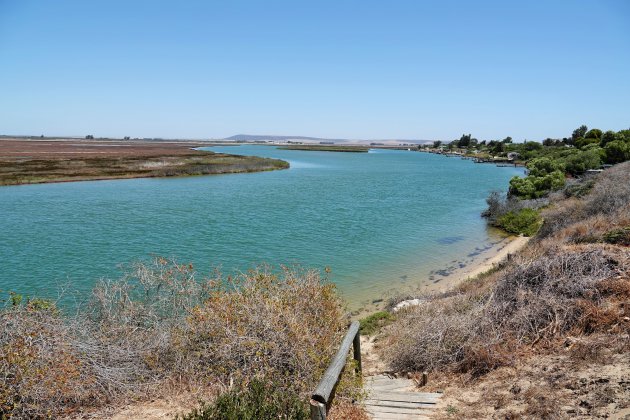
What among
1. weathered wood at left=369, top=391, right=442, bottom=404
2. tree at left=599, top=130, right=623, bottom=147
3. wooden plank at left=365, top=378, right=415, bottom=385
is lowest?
wooden plank at left=365, top=378, right=415, bottom=385

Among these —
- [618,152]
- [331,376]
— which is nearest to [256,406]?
[331,376]

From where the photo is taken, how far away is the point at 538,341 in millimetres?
7926

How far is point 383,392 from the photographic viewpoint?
7.66 meters

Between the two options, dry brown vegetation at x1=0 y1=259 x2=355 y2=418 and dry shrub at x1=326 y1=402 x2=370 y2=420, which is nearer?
dry shrub at x1=326 y1=402 x2=370 y2=420

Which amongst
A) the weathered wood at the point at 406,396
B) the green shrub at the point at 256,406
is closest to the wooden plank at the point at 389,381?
the weathered wood at the point at 406,396

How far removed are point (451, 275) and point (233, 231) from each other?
1458 cm

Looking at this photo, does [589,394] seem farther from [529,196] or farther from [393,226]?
[529,196]

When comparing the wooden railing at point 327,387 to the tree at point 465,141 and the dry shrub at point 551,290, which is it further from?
the tree at point 465,141

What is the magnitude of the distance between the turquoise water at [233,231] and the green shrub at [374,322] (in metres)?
3.39

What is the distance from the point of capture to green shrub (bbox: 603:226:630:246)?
10.7 metres

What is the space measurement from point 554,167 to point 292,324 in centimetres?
4645

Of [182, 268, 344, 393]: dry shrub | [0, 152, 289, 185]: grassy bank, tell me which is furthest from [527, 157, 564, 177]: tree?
[0, 152, 289, 185]: grassy bank

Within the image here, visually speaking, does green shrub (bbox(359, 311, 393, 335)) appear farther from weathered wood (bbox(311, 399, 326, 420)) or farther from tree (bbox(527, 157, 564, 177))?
tree (bbox(527, 157, 564, 177))

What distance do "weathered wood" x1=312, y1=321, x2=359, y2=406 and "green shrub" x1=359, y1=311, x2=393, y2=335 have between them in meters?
5.76
